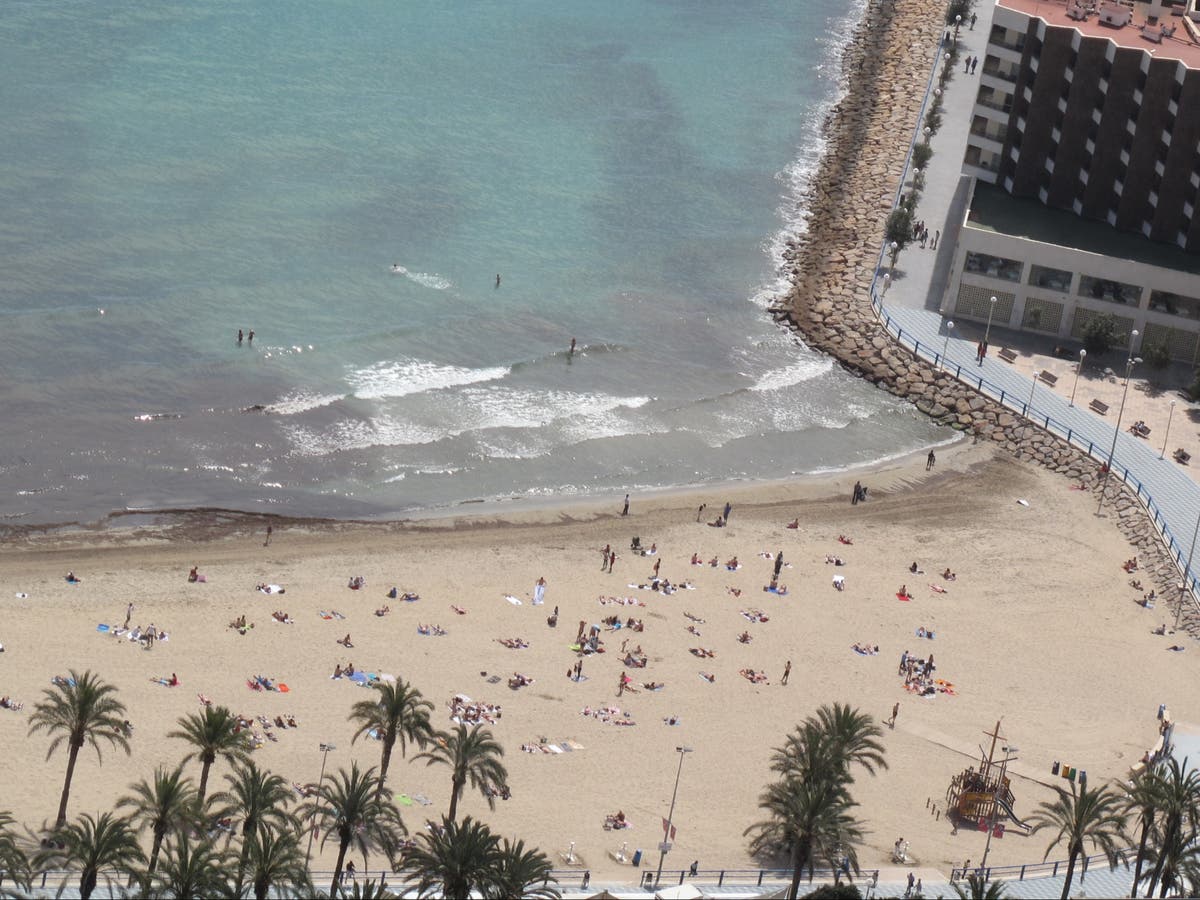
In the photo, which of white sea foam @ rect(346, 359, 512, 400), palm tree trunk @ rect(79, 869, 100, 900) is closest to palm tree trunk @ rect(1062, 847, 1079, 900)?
palm tree trunk @ rect(79, 869, 100, 900)

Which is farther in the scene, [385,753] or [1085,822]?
[385,753]

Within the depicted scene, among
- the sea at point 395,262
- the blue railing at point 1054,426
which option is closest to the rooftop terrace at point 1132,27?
the blue railing at point 1054,426

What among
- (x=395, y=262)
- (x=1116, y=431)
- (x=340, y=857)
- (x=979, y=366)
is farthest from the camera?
(x=395, y=262)

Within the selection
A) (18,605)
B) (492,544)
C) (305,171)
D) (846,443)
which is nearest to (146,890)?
(18,605)

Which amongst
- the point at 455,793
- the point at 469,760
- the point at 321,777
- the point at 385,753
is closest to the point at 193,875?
the point at 455,793

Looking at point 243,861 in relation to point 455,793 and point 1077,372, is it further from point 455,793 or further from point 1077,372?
point 1077,372

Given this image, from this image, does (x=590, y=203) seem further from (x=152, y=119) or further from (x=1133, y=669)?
(x=1133, y=669)
